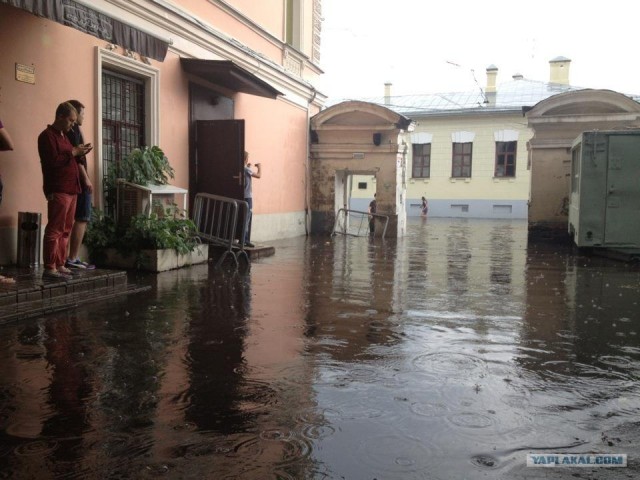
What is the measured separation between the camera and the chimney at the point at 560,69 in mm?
34938

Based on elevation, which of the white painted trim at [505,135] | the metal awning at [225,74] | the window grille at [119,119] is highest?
the white painted trim at [505,135]

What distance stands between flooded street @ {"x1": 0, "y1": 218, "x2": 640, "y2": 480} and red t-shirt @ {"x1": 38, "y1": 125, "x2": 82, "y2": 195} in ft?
4.36

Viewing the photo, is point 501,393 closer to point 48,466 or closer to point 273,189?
point 48,466

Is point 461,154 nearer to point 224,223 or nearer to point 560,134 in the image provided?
point 560,134

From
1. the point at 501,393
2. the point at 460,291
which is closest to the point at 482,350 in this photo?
the point at 501,393

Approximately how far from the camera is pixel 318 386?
3.69 metres

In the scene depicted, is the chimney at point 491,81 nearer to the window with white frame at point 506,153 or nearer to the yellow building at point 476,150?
the yellow building at point 476,150

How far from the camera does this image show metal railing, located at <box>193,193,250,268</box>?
9.47 metres

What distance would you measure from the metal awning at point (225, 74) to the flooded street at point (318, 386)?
4.80 meters

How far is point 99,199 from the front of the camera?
8.51m

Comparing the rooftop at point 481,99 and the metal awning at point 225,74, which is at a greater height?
the rooftop at point 481,99

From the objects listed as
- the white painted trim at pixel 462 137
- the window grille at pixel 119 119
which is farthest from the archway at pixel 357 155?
the white painted trim at pixel 462 137

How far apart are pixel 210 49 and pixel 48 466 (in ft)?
33.7

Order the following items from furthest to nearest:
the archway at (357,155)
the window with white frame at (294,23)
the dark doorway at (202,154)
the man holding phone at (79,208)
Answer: the archway at (357,155), the window with white frame at (294,23), the dark doorway at (202,154), the man holding phone at (79,208)
